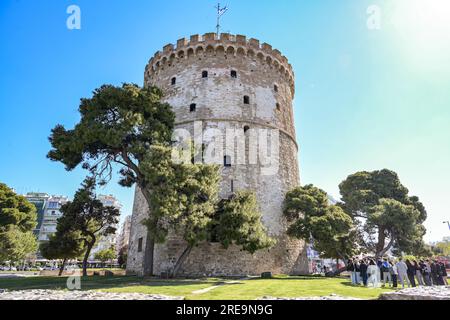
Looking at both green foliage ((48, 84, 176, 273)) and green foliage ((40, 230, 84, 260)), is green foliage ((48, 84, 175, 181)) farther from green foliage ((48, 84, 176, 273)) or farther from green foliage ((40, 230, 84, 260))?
green foliage ((40, 230, 84, 260))

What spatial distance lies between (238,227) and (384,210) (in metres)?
16.0

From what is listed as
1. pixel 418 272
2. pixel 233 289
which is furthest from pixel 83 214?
pixel 418 272

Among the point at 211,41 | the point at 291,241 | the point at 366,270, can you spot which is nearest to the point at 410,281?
the point at 366,270

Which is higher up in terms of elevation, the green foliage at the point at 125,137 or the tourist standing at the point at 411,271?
the green foliage at the point at 125,137

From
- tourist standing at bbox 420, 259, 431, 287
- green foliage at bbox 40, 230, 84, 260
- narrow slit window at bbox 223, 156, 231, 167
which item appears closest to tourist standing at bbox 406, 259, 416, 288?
tourist standing at bbox 420, 259, 431, 287

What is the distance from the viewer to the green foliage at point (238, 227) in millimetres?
15625

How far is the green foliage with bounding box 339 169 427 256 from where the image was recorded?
2520 centimetres

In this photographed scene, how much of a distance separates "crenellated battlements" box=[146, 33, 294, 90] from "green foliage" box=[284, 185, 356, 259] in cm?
1104

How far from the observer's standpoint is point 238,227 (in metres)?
15.7

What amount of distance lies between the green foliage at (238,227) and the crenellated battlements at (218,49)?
1280 cm

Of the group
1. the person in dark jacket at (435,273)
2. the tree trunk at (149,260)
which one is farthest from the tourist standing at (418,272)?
the tree trunk at (149,260)

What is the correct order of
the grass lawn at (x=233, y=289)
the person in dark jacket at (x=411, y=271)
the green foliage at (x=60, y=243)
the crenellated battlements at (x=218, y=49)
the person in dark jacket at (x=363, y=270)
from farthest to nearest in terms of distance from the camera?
the crenellated battlements at (x=218, y=49), the green foliage at (x=60, y=243), the person in dark jacket at (x=363, y=270), the person in dark jacket at (x=411, y=271), the grass lawn at (x=233, y=289)

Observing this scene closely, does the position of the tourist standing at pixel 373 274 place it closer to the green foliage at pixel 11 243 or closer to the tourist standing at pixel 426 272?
the tourist standing at pixel 426 272
